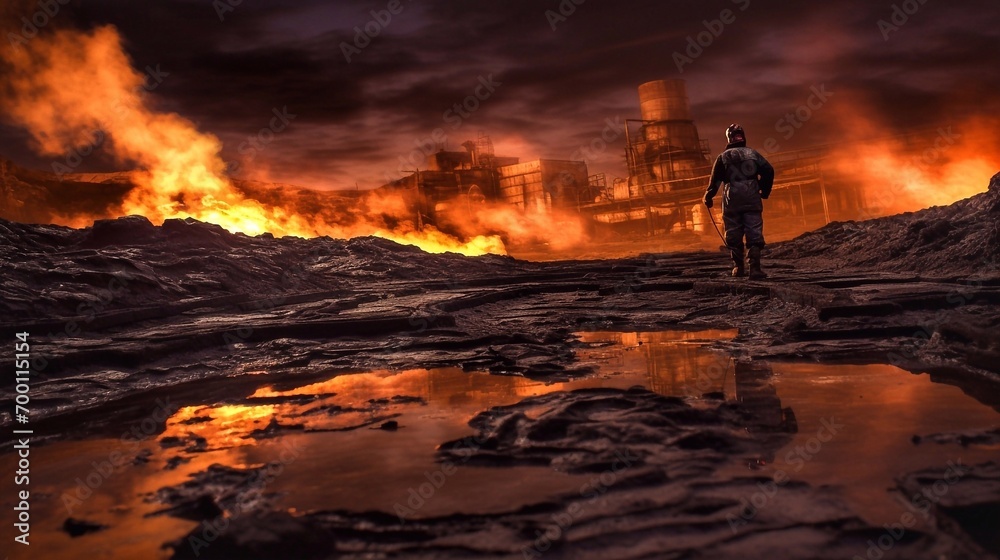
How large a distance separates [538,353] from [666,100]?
3421cm

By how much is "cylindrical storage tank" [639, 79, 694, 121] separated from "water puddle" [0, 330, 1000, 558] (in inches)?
1351

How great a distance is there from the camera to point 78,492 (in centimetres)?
234

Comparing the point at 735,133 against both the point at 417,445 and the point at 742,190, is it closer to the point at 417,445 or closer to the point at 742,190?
the point at 742,190

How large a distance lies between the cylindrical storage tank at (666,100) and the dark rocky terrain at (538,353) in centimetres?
2415

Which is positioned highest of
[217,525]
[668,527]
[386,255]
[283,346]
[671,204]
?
[671,204]

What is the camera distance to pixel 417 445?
104 inches

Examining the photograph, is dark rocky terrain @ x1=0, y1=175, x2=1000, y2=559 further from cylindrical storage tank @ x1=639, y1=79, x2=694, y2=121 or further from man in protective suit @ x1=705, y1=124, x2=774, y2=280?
cylindrical storage tank @ x1=639, y1=79, x2=694, y2=121

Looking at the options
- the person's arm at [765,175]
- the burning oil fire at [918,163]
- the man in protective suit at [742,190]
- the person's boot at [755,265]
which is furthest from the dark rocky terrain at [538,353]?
the burning oil fire at [918,163]

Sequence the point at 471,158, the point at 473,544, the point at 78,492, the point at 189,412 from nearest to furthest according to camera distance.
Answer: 1. the point at 473,544
2. the point at 78,492
3. the point at 189,412
4. the point at 471,158

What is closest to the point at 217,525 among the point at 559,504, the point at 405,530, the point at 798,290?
the point at 405,530

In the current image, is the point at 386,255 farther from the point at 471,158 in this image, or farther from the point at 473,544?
the point at 471,158

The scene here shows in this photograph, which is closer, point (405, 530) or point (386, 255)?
point (405, 530)

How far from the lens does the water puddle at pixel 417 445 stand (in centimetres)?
199

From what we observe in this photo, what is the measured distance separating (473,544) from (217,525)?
75cm
